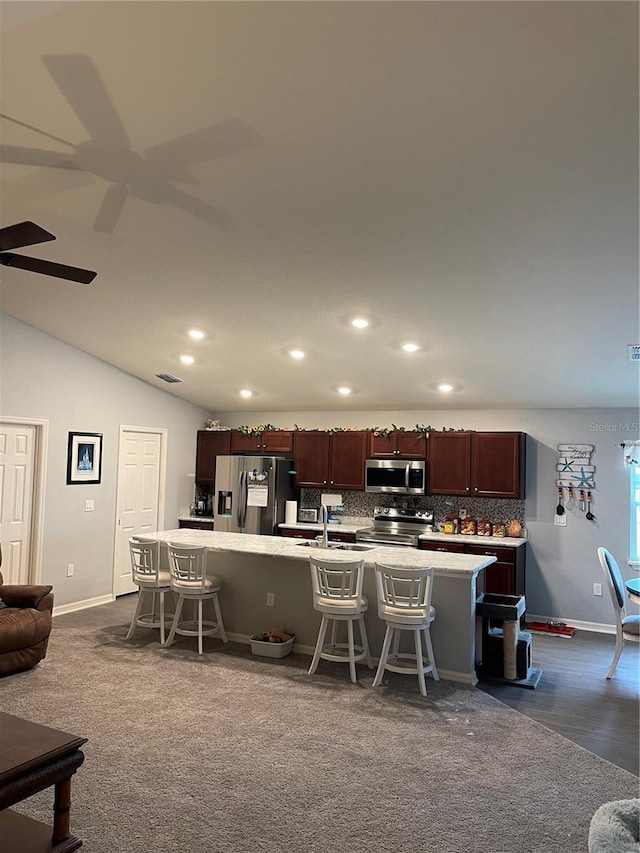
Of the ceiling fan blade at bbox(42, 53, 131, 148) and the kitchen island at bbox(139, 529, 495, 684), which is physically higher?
the ceiling fan blade at bbox(42, 53, 131, 148)

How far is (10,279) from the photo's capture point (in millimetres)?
5098

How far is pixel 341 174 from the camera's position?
3.15 m

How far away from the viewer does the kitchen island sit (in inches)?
184

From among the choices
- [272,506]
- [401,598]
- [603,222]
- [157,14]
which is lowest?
[401,598]

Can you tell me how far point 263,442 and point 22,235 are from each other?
552 centimetres

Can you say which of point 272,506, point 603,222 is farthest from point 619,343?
point 272,506

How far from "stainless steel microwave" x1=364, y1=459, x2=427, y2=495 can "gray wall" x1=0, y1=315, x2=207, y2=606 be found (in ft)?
9.20

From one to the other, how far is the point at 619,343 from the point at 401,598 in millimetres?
2592

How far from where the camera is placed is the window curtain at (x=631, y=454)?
247 inches

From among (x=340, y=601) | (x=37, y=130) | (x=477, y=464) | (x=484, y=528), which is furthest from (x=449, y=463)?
(x=37, y=130)

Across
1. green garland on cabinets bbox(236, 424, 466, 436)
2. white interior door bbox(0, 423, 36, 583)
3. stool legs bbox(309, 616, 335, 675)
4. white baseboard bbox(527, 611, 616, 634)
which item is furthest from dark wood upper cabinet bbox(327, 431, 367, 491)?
white interior door bbox(0, 423, 36, 583)

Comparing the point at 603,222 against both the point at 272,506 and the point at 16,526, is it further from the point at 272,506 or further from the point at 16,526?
the point at 16,526

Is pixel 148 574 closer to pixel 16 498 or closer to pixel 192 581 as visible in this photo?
pixel 192 581

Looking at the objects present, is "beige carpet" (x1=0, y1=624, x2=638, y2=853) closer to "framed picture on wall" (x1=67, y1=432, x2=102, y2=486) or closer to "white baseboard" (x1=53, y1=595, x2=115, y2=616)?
"white baseboard" (x1=53, y1=595, x2=115, y2=616)
